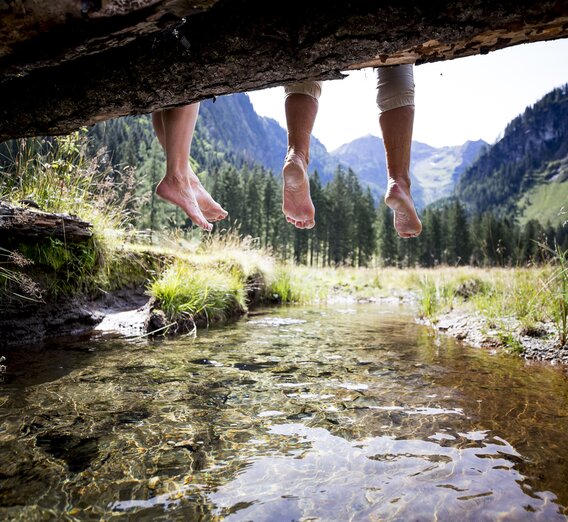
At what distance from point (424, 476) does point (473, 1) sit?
1.39m

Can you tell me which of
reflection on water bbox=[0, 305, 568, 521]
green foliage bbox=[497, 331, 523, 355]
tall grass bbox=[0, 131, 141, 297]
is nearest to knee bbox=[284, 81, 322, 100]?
reflection on water bbox=[0, 305, 568, 521]

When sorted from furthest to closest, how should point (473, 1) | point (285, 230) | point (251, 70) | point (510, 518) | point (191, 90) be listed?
point (285, 230), point (191, 90), point (251, 70), point (510, 518), point (473, 1)

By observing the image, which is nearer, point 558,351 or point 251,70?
point 251,70

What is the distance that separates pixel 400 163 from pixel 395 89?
1.30ft

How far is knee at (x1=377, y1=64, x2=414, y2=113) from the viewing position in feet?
7.16

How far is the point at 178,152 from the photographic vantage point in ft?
7.66

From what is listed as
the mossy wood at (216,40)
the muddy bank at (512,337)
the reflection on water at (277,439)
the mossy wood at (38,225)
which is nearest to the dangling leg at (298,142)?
the mossy wood at (216,40)

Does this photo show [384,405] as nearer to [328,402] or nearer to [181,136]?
[328,402]

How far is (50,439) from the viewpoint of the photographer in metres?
1.51

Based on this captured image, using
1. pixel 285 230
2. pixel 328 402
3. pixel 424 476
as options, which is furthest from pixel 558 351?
pixel 285 230

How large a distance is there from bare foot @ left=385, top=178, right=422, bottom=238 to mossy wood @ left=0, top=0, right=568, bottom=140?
1.12 meters

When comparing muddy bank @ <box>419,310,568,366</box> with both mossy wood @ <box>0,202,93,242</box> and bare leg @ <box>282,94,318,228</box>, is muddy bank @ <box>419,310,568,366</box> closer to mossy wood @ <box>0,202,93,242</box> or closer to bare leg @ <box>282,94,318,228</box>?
bare leg @ <box>282,94,318,228</box>

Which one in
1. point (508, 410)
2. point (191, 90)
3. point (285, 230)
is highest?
point (285, 230)

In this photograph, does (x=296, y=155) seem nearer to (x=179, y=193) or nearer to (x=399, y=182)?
(x=399, y=182)
